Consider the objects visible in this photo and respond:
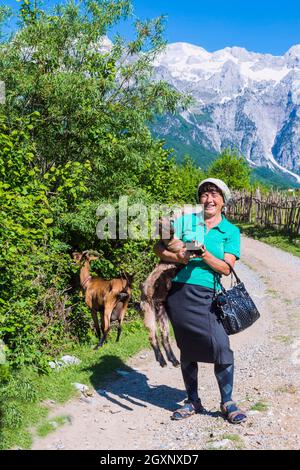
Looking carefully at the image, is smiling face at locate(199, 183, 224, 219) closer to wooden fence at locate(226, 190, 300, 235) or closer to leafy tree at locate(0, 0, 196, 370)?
leafy tree at locate(0, 0, 196, 370)

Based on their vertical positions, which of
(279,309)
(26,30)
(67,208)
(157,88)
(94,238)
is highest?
(26,30)

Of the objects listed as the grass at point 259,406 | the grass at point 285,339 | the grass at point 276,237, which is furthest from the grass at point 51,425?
the grass at point 276,237

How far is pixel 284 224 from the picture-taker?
24.5m

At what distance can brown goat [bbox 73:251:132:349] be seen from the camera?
7.87 m


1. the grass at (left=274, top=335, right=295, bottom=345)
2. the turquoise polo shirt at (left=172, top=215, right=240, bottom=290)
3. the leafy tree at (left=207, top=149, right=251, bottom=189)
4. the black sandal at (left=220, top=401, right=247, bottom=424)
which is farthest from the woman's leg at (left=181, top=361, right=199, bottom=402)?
the leafy tree at (left=207, top=149, right=251, bottom=189)

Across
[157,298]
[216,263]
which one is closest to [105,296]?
[157,298]

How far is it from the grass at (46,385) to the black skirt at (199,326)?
66.6 inches

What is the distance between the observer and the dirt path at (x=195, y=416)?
4.50 meters

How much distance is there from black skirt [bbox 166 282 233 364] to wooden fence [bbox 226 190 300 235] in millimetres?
18753

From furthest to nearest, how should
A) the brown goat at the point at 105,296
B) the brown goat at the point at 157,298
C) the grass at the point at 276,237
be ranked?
the grass at the point at 276,237, the brown goat at the point at 105,296, the brown goat at the point at 157,298

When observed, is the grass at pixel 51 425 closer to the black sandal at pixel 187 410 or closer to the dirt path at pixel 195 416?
the dirt path at pixel 195 416
